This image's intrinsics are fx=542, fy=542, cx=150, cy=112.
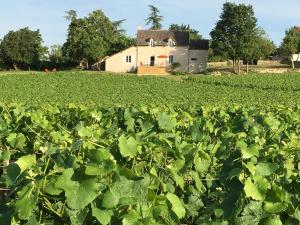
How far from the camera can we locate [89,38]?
244 ft

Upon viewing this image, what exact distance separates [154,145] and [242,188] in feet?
2.72

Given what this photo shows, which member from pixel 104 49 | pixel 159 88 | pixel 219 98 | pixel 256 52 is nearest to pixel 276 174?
pixel 219 98

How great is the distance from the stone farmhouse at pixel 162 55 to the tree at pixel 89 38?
2.75 m

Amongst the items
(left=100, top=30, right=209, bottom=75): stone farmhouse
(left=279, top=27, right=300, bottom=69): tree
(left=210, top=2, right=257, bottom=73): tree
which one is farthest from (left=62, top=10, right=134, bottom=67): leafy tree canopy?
(left=279, top=27, right=300, bottom=69): tree

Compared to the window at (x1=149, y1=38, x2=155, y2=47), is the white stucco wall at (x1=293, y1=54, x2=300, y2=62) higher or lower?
lower

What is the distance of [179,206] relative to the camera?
10.6 ft

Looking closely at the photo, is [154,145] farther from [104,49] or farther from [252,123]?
[104,49]

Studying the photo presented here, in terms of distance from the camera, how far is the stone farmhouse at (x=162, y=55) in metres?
70.8

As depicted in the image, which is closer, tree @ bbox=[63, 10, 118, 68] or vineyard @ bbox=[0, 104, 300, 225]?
vineyard @ bbox=[0, 104, 300, 225]

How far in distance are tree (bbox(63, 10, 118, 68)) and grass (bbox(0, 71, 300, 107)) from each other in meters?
15.8

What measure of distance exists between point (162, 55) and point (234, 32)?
980 cm

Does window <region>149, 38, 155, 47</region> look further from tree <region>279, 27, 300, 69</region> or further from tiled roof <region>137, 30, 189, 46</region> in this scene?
tree <region>279, 27, 300, 69</region>

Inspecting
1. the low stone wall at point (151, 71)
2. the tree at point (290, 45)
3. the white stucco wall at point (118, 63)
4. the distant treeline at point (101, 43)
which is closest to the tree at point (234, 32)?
the distant treeline at point (101, 43)

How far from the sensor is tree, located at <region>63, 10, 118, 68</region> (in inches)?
2884
